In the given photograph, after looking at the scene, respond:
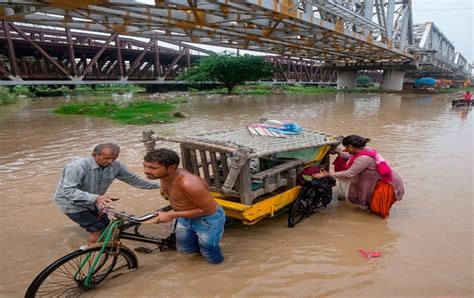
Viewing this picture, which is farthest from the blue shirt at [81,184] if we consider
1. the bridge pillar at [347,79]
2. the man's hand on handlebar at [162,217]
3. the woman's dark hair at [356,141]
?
the bridge pillar at [347,79]

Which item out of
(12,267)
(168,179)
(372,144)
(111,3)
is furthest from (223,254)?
(111,3)

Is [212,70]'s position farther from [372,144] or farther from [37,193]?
[37,193]

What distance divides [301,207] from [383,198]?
1059 mm

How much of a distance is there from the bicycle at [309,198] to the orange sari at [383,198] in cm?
59

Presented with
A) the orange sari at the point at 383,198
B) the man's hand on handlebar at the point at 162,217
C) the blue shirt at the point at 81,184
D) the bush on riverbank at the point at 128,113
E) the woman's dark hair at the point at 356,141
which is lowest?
the bush on riverbank at the point at 128,113

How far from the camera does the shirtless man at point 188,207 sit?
2.68 metres

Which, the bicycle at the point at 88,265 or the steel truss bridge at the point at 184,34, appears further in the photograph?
the steel truss bridge at the point at 184,34

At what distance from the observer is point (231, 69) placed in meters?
32.4

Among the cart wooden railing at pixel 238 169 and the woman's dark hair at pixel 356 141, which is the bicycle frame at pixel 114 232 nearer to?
the cart wooden railing at pixel 238 169

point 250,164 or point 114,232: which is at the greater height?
point 250,164

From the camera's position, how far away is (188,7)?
477 inches

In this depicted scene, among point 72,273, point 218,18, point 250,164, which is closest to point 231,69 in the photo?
point 218,18

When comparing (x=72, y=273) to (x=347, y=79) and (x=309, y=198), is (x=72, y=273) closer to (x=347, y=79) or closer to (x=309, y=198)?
(x=309, y=198)

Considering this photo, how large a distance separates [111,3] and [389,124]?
11.5 meters
